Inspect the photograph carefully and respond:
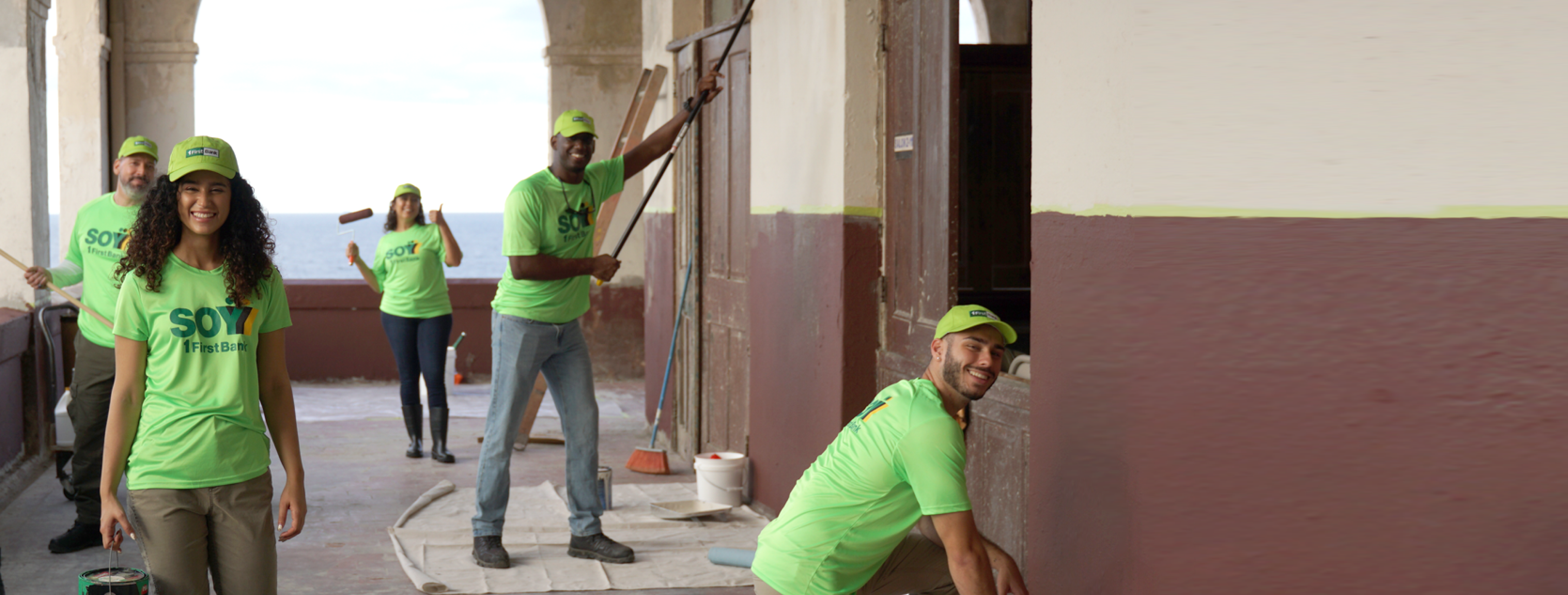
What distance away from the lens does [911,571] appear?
10.6 feet

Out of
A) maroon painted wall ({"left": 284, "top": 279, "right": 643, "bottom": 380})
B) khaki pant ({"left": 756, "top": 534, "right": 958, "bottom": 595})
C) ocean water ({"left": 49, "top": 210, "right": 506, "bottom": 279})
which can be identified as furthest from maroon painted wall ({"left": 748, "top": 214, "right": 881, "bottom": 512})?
ocean water ({"left": 49, "top": 210, "right": 506, "bottom": 279})

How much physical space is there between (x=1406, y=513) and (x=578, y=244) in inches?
139

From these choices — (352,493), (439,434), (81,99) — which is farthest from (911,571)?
(81,99)

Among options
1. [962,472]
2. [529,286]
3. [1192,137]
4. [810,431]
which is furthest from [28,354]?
[1192,137]

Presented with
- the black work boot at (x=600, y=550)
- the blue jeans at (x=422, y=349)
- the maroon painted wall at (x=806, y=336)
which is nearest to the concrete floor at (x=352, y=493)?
the black work boot at (x=600, y=550)

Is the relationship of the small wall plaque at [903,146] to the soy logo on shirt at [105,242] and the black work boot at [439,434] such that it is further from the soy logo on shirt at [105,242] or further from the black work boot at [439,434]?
the black work boot at [439,434]

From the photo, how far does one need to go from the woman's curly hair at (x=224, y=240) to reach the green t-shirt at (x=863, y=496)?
4.54ft

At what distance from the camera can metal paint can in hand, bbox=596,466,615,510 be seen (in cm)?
620

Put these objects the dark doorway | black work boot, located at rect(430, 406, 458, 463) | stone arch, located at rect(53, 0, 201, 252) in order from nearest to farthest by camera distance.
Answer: the dark doorway < black work boot, located at rect(430, 406, 458, 463) < stone arch, located at rect(53, 0, 201, 252)

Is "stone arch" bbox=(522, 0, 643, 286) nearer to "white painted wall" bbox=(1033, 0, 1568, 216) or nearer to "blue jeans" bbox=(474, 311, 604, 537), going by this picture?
"blue jeans" bbox=(474, 311, 604, 537)

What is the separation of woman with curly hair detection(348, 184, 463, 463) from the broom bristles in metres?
1.16

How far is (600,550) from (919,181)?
1997 mm

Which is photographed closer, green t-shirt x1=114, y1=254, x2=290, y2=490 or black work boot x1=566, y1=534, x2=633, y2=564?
green t-shirt x1=114, y1=254, x2=290, y2=490

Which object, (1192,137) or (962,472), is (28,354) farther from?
(1192,137)
